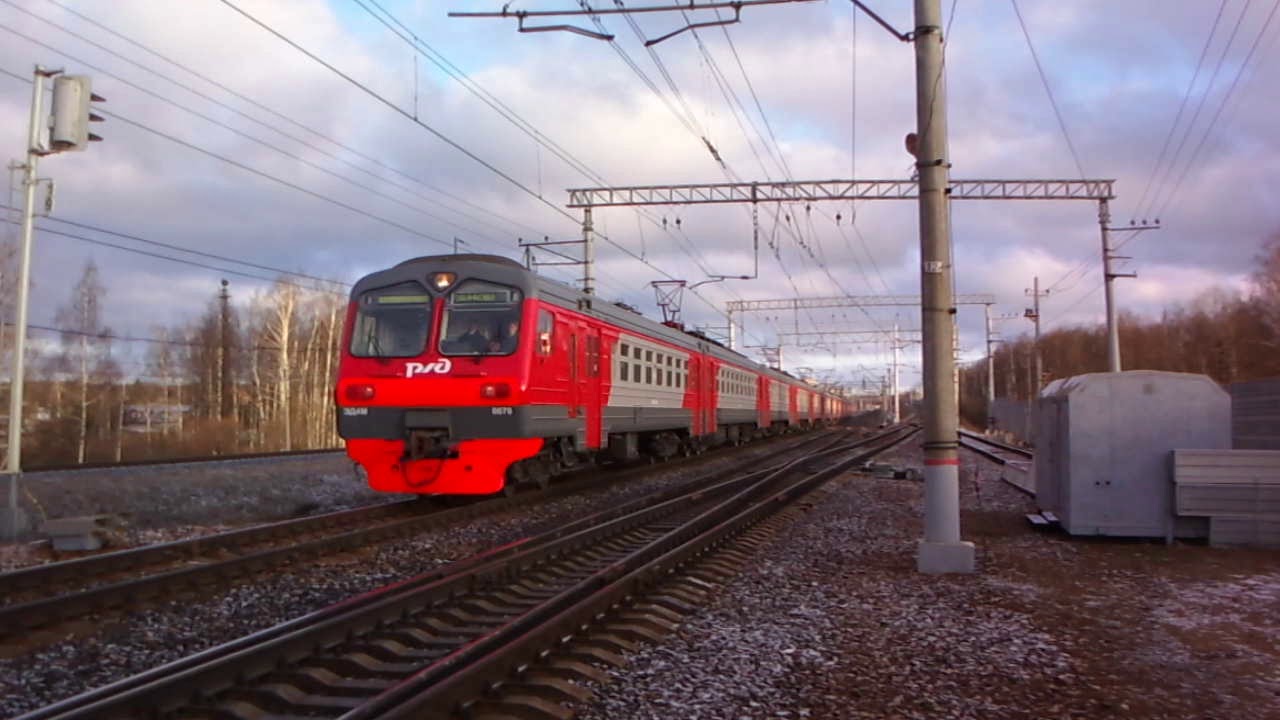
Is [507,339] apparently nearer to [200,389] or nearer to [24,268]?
[24,268]

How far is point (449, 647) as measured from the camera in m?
5.75

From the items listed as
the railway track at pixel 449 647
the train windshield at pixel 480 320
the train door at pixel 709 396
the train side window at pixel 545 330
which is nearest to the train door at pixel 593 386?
the train side window at pixel 545 330

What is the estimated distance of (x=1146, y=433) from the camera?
9.98 m

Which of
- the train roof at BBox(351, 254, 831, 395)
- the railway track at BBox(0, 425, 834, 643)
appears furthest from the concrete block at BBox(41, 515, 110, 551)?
the train roof at BBox(351, 254, 831, 395)

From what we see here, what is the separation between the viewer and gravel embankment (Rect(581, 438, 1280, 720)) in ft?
15.7

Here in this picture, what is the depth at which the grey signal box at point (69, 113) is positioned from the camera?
1161cm

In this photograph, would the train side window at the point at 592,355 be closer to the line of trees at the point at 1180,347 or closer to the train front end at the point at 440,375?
the train front end at the point at 440,375

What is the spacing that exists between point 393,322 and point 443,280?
0.88 m

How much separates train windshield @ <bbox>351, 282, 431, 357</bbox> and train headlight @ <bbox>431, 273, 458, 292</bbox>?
0.59 feet

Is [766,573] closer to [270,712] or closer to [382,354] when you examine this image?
[270,712]

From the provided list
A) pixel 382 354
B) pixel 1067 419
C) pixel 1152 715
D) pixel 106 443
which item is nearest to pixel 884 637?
pixel 1152 715

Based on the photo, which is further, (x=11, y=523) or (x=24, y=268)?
(x=24, y=268)

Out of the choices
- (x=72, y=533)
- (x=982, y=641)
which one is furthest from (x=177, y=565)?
(x=982, y=641)

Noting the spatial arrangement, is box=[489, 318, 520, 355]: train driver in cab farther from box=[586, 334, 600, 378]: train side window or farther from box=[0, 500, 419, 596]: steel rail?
box=[0, 500, 419, 596]: steel rail
